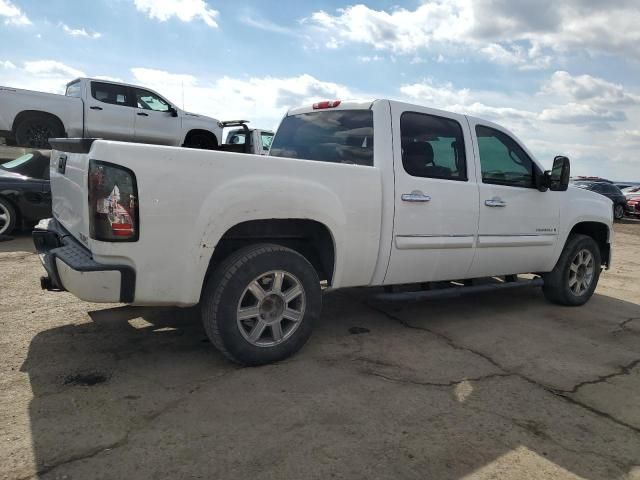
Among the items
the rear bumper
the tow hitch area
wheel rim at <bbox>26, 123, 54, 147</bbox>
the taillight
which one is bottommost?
the tow hitch area

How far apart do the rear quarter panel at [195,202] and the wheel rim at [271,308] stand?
354 mm

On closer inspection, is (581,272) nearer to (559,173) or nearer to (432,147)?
(559,173)

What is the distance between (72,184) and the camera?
3.14 metres

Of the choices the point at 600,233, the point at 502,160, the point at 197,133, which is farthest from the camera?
the point at 197,133

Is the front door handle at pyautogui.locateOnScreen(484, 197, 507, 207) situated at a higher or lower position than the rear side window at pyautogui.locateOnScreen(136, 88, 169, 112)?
lower

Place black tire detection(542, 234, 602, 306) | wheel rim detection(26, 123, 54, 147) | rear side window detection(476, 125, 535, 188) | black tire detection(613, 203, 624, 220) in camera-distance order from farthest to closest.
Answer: black tire detection(613, 203, 624, 220) → wheel rim detection(26, 123, 54, 147) → black tire detection(542, 234, 602, 306) → rear side window detection(476, 125, 535, 188)

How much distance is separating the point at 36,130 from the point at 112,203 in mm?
7883

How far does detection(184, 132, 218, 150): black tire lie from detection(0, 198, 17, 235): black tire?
4.40 metres

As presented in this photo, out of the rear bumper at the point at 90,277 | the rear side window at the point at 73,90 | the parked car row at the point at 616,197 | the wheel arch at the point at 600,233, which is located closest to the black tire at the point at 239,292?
the rear bumper at the point at 90,277

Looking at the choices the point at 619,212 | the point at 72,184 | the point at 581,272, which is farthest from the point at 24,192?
the point at 619,212

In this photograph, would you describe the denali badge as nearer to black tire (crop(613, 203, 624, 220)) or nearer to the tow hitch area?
the tow hitch area

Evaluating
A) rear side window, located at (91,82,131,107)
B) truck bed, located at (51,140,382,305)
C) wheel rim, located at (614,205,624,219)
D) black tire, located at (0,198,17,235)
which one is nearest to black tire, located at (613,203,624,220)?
wheel rim, located at (614,205,624,219)

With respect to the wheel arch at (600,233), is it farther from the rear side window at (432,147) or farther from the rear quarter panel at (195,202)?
the rear quarter panel at (195,202)

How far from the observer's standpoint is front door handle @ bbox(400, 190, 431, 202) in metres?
3.78
